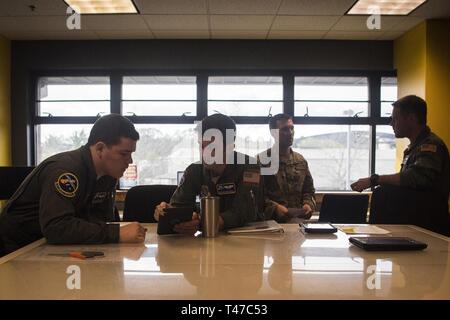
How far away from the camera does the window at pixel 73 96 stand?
483 centimetres

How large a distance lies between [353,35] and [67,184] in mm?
3961

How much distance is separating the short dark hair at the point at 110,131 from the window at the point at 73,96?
3.35 m

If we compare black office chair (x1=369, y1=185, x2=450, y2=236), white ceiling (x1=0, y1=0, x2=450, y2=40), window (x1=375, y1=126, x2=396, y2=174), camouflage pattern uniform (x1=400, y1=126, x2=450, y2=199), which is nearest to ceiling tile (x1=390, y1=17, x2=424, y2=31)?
white ceiling (x1=0, y1=0, x2=450, y2=40)

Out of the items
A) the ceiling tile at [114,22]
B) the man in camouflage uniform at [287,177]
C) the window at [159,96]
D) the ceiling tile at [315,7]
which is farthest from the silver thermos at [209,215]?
the window at [159,96]

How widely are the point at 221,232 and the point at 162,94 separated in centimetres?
339

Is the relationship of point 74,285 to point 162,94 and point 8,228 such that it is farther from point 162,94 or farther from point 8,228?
point 162,94

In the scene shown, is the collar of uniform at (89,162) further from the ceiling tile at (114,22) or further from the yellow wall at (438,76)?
the yellow wall at (438,76)

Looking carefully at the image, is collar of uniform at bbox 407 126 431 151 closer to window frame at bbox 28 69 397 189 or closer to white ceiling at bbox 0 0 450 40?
white ceiling at bbox 0 0 450 40

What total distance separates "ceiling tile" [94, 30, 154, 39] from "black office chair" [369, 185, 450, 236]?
333cm

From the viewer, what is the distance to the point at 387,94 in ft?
15.8

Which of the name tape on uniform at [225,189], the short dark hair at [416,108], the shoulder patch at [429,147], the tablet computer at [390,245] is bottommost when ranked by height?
the tablet computer at [390,245]

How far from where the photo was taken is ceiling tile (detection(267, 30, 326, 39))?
14.2 ft
